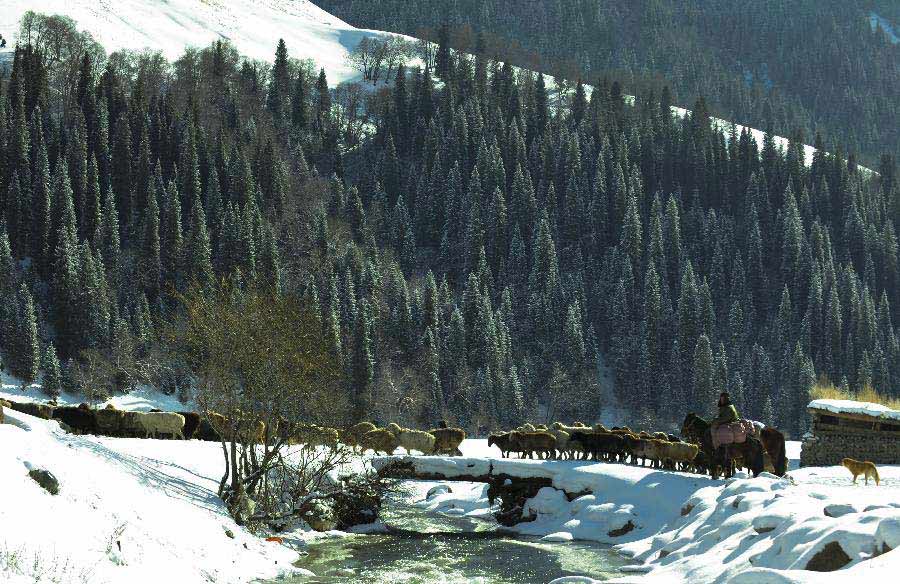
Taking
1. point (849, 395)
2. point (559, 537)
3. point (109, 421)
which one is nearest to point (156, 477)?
point (559, 537)

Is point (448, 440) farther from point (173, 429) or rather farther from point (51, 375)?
point (51, 375)

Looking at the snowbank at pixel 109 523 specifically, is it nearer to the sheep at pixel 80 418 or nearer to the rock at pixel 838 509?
the sheep at pixel 80 418

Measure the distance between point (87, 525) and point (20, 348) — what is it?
8479cm

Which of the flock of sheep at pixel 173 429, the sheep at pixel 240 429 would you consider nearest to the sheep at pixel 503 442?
the flock of sheep at pixel 173 429

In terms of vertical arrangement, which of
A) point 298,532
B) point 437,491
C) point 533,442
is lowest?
point 298,532

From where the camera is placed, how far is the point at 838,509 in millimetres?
23797

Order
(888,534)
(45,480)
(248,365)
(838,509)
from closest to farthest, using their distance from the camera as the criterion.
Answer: (888,534), (838,509), (45,480), (248,365)

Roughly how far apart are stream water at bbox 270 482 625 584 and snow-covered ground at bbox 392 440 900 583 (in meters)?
1.37

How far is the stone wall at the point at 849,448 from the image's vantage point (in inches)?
1732

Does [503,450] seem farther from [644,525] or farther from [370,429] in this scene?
[644,525]

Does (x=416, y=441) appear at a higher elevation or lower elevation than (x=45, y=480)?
lower

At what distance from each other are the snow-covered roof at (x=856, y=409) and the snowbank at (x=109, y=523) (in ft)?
73.0

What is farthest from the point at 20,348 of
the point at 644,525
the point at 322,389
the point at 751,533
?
the point at 751,533

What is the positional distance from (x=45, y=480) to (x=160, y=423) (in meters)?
25.2
